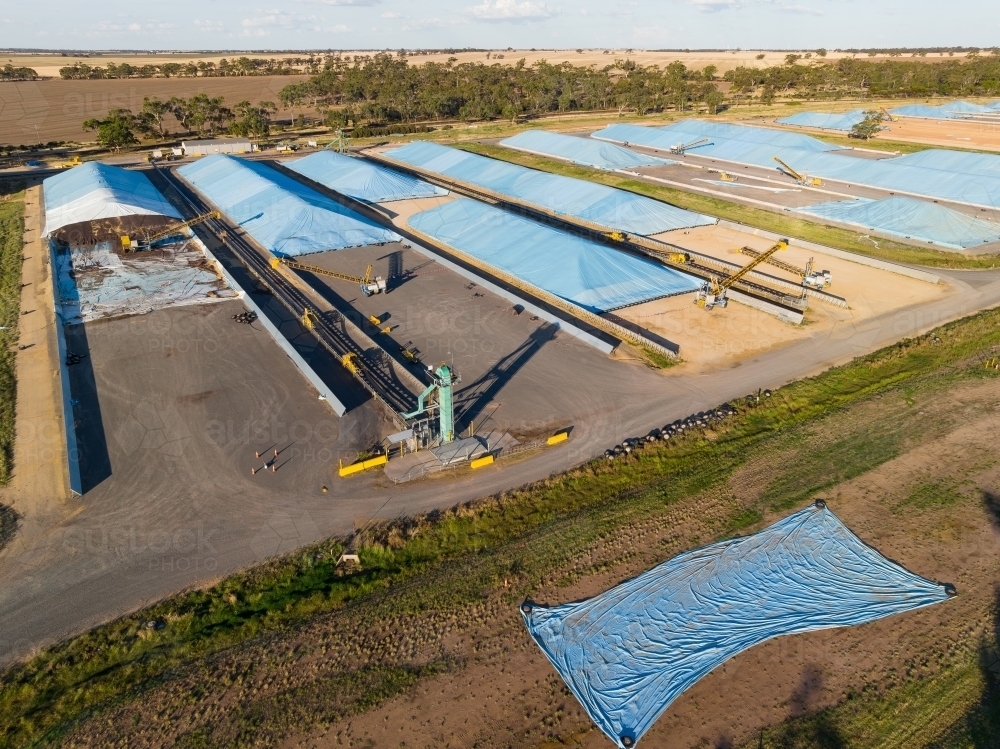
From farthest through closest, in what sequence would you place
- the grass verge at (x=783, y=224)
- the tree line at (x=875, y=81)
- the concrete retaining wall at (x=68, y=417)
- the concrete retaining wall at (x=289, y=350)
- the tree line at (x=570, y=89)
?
1. the tree line at (x=875, y=81)
2. the tree line at (x=570, y=89)
3. the grass verge at (x=783, y=224)
4. the concrete retaining wall at (x=289, y=350)
5. the concrete retaining wall at (x=68, y=417)

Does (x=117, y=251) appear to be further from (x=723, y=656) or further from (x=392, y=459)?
(x=723, y=656)

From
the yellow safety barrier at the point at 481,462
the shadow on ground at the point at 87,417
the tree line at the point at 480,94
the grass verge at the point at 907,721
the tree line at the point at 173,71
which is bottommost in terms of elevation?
the grass verge at the point at 907,721

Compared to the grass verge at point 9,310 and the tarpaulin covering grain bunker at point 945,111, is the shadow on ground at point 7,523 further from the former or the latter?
the tarpaulin covering grain bunker at point 945,111

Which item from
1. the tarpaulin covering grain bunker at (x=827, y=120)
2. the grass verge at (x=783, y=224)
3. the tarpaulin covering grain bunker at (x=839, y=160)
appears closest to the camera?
the grass verge at (x=783, y=224)

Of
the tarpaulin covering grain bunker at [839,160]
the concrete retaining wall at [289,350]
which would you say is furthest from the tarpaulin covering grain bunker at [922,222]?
the concrete retaining wall at [289,350]

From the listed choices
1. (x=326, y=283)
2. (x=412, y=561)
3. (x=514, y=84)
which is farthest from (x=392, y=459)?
(x=514, y=84)

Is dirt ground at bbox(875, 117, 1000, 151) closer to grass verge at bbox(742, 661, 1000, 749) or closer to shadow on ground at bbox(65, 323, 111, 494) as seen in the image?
grass verge at bbox(742, 661, 1000, 749)
